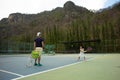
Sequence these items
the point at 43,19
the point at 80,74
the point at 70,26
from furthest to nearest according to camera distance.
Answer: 1. the point at 43,19
2. the point at 70,26
3. the point at 80,74

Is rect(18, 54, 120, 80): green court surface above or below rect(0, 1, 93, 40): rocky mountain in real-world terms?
below

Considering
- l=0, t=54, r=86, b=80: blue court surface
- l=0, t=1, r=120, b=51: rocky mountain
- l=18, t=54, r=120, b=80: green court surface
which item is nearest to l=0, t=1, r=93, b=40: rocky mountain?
l=0, t=1, r=120, b=51: rocky mountain

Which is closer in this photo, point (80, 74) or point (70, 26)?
point (80, 74)

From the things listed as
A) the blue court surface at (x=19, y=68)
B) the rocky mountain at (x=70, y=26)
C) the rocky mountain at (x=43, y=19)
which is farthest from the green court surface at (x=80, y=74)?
the rocky mountain at (x=43, y=19)

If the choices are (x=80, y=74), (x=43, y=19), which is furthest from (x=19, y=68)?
(x=43, y=19)

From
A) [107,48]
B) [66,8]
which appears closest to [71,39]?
[107,48]

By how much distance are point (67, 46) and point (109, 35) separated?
18.0 m

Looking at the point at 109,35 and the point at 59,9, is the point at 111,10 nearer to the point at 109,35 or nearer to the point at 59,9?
the point at 109,35

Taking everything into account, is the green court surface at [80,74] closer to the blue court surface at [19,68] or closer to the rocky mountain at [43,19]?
the blue court surface at [19,68]

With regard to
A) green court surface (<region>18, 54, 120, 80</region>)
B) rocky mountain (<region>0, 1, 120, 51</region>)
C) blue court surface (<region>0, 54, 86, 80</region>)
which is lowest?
green court surface (<region>18, 54, 120, 80</region>)

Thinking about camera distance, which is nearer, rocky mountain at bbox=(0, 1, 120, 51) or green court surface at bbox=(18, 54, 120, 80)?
Result: green court surface at bbox=(18, 54, 120, 80)

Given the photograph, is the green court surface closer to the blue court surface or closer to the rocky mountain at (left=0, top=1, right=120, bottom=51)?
the blue court surface

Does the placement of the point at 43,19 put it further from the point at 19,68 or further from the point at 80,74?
the point at 80,74

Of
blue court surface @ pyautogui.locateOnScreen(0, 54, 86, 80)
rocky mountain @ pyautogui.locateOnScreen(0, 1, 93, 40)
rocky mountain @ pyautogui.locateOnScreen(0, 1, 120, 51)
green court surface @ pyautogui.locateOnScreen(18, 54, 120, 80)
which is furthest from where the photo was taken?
rocky mountain @ pyautogui.locateOnScreen(0, 1, 93, 40)
